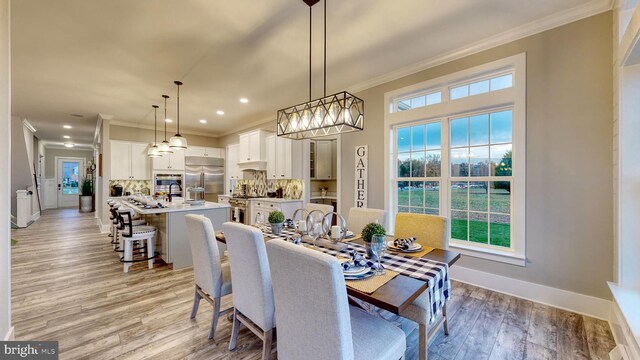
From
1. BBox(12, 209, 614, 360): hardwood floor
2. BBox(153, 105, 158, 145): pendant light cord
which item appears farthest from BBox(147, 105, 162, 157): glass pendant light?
BBox(12, 209, 614, 360): hardwood floor

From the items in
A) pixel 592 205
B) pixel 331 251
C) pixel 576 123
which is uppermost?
pixel 576 123

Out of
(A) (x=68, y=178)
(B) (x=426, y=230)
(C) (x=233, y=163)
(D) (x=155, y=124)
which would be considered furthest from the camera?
(A) (x=68, y=178)

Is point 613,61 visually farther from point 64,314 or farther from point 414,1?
point 64,314

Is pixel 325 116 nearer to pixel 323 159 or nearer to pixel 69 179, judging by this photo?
pixel 323 159

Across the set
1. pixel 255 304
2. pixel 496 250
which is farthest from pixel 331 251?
pixel 496 250

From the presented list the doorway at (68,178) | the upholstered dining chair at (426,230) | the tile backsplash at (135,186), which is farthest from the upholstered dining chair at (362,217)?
the doorway at (68,178)

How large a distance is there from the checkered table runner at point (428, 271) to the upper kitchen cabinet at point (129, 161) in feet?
22.1

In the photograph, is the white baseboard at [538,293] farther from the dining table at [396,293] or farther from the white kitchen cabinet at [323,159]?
the white kitchen cabinet at [323,159]

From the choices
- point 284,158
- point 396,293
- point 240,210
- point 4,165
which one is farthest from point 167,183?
point 396,293

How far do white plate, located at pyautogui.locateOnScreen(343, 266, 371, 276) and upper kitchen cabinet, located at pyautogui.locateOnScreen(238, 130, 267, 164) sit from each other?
476 centimetres

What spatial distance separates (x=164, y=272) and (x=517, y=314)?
416cm

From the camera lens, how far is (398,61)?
10.9 feet

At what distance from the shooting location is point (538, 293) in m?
2.59

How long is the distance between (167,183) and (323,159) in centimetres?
432
